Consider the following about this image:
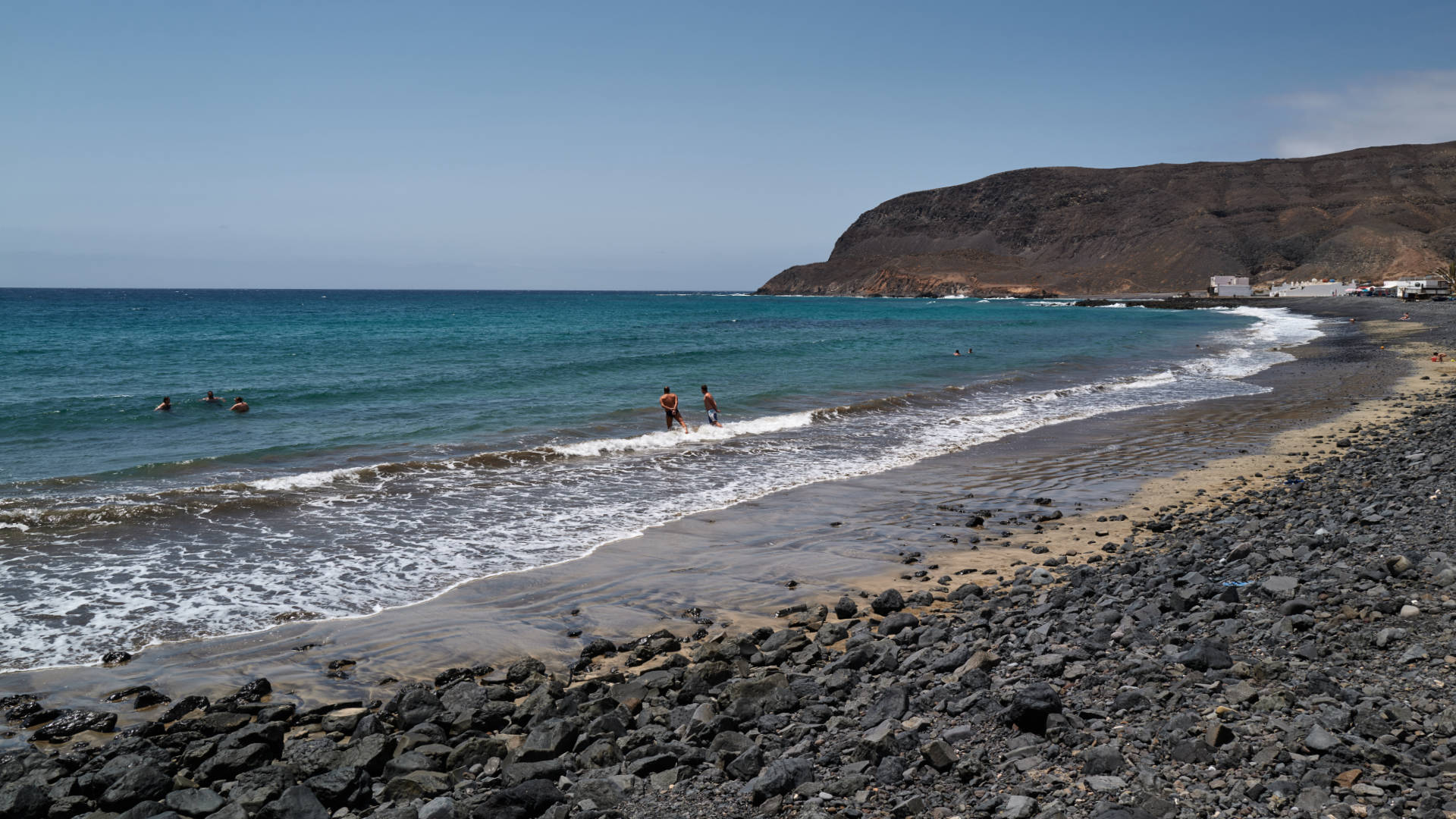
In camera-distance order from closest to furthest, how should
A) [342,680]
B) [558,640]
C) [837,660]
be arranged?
[837,660] < [342,680] < [558,640]

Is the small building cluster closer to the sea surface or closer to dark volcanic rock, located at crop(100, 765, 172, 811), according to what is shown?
the sea surface

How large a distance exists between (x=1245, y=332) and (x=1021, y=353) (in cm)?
2109

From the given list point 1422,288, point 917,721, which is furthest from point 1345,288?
point 917,721

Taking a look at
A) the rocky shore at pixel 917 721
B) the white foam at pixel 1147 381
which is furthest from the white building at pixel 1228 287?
the rocky shore at pixel 917 721

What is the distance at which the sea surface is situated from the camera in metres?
8.98

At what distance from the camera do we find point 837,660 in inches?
239

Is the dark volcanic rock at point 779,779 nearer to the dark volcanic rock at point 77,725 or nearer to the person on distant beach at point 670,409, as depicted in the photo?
the dark volcanic rock at point 77,725

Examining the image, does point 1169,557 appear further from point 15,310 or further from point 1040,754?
point 15,310

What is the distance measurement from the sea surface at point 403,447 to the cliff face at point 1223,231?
11121cm

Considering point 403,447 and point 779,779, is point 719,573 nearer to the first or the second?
point 779,779

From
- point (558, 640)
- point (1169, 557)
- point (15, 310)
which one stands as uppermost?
point (15, 310)

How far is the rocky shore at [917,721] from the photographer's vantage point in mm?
3770

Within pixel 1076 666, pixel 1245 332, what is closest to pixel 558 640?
pixel 1076 666

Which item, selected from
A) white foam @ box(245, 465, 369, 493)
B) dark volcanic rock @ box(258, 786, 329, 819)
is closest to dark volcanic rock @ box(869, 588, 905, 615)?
dark volcanic rock @ box(258, 786, 329, 819)
